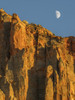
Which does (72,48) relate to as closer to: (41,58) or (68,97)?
(41,58)

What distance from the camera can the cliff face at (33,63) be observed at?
56.2 metres

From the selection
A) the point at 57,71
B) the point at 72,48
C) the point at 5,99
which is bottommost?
the point at 5,99

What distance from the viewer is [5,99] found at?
54406 millimetres

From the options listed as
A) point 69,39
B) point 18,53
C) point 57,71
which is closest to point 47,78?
point 57,71

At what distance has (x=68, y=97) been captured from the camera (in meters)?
56.7

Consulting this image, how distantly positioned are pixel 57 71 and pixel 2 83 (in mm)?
7885

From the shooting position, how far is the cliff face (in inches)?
2212

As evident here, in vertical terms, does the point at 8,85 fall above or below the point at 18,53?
below

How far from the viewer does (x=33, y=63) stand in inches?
2344

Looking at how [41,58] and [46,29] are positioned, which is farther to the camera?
[46,29]

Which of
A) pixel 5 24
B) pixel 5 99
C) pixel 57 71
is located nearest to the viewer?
pixel 5 99

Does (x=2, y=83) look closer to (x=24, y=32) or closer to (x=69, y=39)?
(x=24, y=32)

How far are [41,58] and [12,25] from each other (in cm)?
649

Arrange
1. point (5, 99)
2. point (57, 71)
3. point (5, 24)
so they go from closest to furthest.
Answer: point (5, 99), point (57, 71), point (5, 24)
